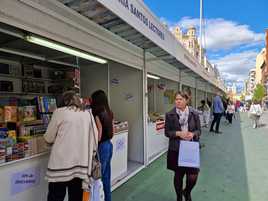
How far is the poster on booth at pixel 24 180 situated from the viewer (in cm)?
224

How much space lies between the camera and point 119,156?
421cm

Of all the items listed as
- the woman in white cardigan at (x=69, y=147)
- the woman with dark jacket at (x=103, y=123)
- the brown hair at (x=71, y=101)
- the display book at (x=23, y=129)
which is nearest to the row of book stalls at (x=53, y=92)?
the display book at (x=23, y=129)

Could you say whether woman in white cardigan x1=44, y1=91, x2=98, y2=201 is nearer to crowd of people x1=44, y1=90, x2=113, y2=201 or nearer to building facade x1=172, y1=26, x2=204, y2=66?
crowd of people x1=44, y1=90, x2=113, y2=201

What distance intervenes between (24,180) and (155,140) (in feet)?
12.7

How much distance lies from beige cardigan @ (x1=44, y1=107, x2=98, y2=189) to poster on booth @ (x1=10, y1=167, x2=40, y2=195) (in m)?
0.33

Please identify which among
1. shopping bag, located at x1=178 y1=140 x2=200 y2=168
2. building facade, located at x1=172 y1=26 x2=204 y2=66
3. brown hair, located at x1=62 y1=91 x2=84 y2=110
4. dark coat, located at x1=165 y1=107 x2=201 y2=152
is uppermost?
building facade, located at x1=172 y1=26 x2=204 y2=66

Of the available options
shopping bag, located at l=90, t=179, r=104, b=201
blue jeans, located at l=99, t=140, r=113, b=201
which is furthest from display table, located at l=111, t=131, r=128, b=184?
shopping bag, located at l=90, t=179, r=104, b=201

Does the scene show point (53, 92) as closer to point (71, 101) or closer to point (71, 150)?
point (71, 101)

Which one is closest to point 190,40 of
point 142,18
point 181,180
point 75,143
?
point 142,18

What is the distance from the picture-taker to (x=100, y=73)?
5508 millimetres

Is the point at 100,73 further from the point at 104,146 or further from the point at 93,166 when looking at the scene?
the point at 93,166

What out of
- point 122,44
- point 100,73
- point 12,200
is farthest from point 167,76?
point 12,200

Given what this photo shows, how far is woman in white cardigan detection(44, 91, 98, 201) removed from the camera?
2160 mm

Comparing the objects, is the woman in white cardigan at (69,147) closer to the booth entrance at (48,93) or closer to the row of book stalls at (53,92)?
the row of book stalls at (53,92)
